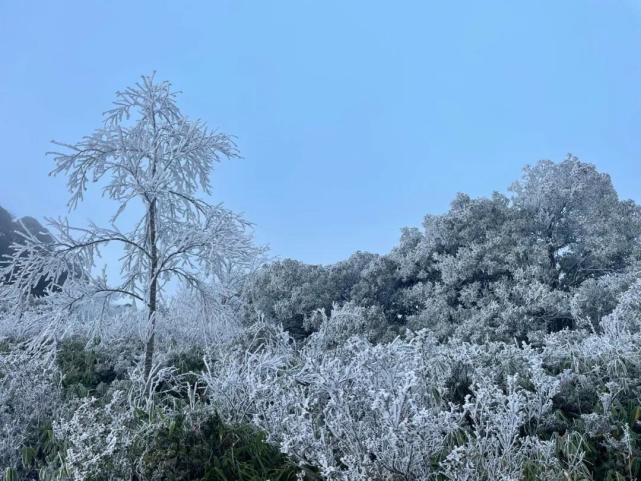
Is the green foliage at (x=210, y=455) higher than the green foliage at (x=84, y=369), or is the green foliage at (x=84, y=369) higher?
the green foliage at (x=84, y=369)

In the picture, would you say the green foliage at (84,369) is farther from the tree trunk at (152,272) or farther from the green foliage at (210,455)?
the green foliage at (210,455)

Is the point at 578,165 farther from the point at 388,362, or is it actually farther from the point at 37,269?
the point at 37,269

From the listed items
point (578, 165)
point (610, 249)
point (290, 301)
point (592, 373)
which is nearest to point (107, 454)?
point (592, 373)

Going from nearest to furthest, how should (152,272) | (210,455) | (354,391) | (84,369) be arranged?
(354,391) < (210,455) < (152,272) < (84,369)

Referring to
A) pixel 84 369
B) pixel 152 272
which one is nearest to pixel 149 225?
pixel 152 272

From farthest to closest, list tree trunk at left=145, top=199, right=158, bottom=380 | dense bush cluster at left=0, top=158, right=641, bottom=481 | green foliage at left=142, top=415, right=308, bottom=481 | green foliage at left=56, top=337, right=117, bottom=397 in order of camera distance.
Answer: green foliage at left=56, top=337, right=117, bottom=397 < tree trunk at left=145, top=199, right=158, bottom=380 < green foliage at left=142, top=415, right=308, bottom=481 < dense bush cluster at left=0, top=158, right=641, bottom=481

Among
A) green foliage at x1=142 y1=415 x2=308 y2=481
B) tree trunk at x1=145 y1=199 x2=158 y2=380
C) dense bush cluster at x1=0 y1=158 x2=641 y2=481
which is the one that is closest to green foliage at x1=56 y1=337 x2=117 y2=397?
dense bush cluster at x1=0 y1=158 x2=641 y2=481

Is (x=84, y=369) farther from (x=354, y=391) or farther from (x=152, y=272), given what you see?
(x=354, y=391)

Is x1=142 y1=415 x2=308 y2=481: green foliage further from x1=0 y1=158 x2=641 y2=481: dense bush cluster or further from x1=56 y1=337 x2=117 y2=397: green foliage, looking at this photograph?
x1=56 y1=337 x2=117 y2=397: green foliage

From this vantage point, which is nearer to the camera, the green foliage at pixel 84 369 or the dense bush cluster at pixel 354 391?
the dense bush cluster at pixel 354 391

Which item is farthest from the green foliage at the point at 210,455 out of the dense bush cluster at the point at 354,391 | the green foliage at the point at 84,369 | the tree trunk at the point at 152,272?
the green foliage at the point at 84,369

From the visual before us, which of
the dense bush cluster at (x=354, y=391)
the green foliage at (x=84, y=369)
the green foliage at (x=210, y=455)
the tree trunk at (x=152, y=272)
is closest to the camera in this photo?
the dense bush cluster at (x=354, y=391)

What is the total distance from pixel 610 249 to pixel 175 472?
1487cm

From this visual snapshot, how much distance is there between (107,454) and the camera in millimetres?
3375
